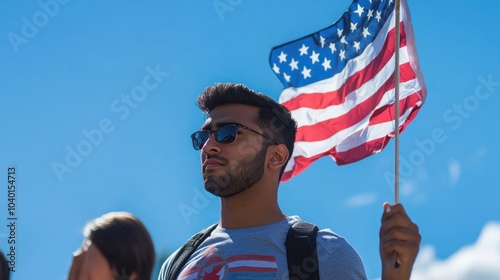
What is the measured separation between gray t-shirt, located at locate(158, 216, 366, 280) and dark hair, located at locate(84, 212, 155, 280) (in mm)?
200

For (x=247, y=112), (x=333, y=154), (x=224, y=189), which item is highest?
(x=247, y=112)

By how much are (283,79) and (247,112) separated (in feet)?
5.94

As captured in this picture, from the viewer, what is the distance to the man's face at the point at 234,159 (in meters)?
4.52

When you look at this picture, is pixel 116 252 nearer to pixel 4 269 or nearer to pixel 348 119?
pixel 4 269

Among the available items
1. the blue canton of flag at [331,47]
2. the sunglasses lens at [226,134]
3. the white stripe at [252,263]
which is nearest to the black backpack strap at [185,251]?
the white stripe at [252,263]

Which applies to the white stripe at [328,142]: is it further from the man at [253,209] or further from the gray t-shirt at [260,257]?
the gray t-shirt at [260,257]

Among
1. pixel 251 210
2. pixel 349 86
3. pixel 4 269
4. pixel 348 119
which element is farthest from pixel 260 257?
pixel 349 86

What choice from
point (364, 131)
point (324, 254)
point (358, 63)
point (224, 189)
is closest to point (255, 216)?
point (224, 189)

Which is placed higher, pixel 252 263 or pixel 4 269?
pixel 4 269

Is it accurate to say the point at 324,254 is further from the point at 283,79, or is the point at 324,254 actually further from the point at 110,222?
the point at 283,79

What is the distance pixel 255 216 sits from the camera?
4508 mm

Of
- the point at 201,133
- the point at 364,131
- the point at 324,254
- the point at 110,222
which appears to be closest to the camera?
the point at 324,254

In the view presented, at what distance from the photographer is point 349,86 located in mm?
6285

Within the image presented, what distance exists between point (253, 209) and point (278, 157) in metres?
0.40
